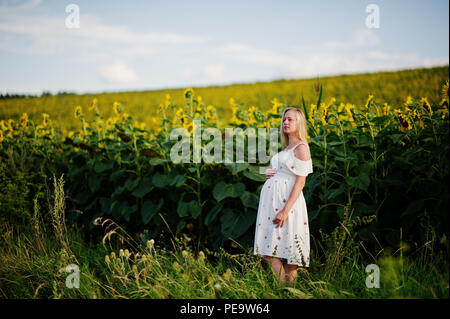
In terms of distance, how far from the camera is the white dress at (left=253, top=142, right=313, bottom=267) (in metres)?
2.57

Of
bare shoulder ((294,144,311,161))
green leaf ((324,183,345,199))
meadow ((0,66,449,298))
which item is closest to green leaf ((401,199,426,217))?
meadow ((0,66,449,298))

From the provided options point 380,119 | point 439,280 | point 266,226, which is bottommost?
point 439,280

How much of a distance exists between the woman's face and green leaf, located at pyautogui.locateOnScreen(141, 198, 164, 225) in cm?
160

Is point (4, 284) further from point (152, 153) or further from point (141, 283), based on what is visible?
point (152, 153)

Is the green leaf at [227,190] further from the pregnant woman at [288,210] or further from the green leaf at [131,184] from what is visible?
the green leaf at [131,184]

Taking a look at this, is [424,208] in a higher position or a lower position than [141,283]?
higher

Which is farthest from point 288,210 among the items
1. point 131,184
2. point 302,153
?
point 131,184

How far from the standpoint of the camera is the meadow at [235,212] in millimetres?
2496

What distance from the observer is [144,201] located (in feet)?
12.8

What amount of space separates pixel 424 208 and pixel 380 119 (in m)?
0.84

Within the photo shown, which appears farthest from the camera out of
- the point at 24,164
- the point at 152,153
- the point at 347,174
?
the point at 24,164

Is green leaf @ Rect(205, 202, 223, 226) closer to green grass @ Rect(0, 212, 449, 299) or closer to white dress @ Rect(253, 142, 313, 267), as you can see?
green grass @ Rect(0, 212, 449, 299)

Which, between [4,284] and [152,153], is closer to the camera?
[4,284]
